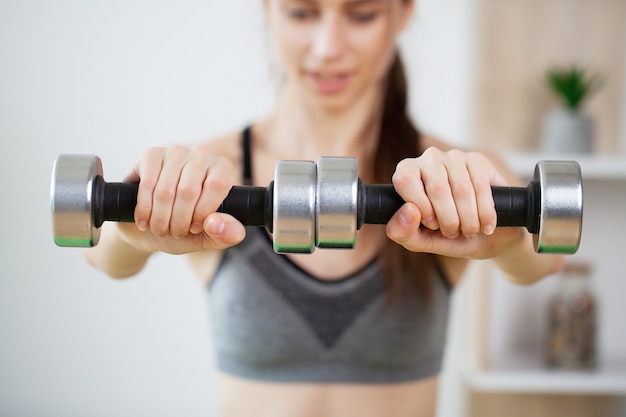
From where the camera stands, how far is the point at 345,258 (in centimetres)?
112

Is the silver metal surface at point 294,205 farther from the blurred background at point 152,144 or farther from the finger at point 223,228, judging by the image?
the blurred background at point 152,144

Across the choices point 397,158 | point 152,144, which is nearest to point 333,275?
point 397,158

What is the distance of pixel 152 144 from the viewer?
1.88 m

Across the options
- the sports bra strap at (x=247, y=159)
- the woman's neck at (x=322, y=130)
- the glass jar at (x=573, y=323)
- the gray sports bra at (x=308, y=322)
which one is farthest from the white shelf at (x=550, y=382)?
the sports bra strap at (x=247, y=159)

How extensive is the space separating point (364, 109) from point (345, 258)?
25 centimetres

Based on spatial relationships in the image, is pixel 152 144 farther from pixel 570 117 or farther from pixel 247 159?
pixel 570 117

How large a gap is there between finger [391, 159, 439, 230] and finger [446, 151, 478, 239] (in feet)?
0.07

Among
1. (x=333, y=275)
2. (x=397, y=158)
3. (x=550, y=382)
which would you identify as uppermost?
(x=397, y=158)

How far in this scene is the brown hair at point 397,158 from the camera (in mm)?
1067

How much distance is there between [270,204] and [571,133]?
3.68 feet

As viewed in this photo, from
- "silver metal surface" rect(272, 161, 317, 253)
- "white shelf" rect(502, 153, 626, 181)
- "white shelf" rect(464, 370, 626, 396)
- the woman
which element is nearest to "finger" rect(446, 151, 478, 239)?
"silver metal surface" rect(272, 161, 317, 253)

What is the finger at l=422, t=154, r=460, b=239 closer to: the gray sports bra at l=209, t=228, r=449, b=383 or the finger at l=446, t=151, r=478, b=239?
the finger at l=446, t=151, r=478, b=239

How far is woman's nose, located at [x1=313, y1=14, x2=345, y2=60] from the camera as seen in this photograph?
38.5 inches

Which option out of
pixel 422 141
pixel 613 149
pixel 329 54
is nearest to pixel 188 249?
pixel 329 54
